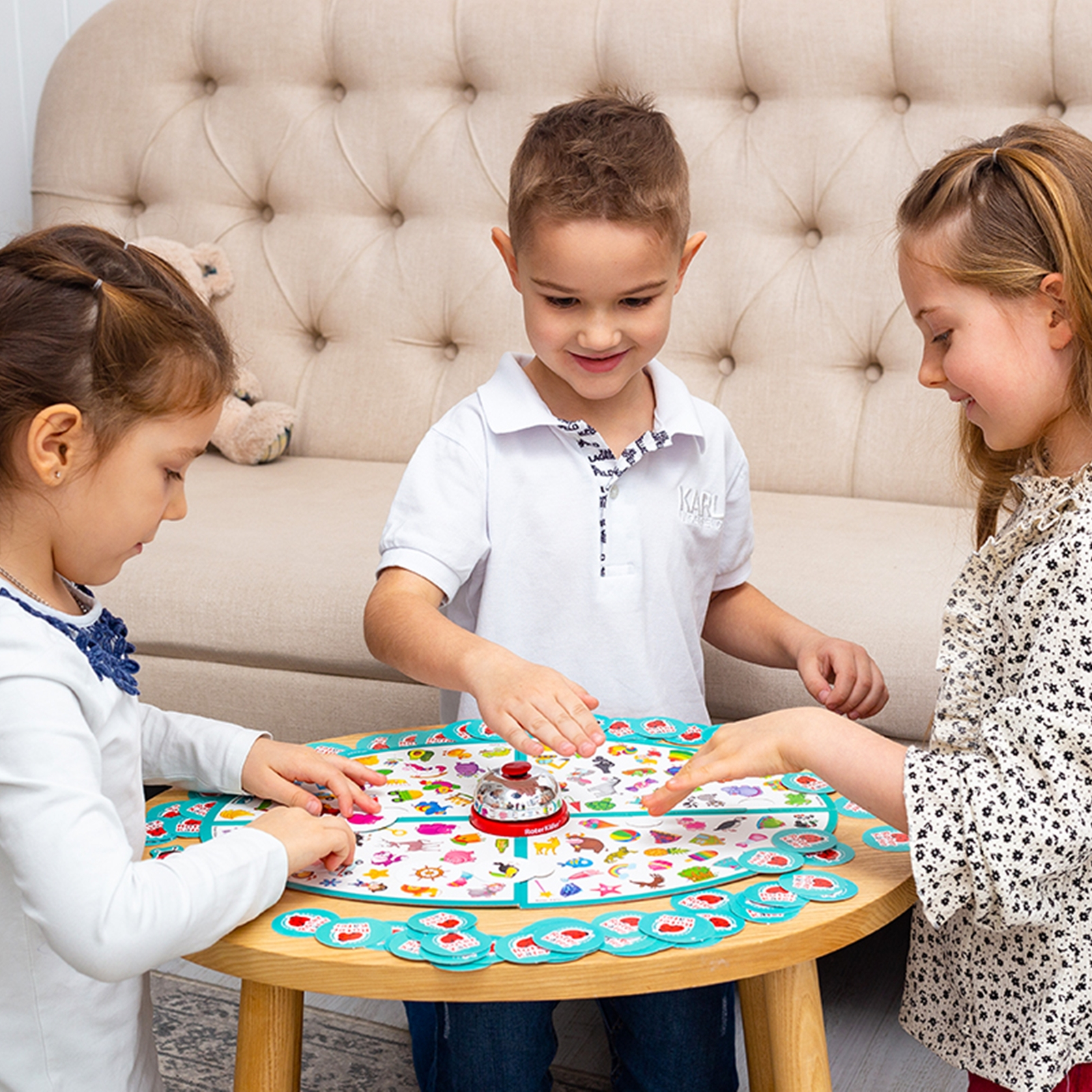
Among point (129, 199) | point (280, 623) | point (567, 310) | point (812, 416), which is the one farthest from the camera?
point (129, 199)

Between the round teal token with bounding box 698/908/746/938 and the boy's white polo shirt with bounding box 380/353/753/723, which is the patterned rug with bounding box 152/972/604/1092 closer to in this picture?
the boy's white polo shirt with bounding box 380/353/753/723

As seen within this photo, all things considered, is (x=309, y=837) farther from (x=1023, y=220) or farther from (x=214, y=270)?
(x=214, y=270)

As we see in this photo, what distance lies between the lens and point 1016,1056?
0.88 metres

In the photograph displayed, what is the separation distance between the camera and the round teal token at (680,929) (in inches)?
28.4

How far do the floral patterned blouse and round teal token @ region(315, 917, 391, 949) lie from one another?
31 cm

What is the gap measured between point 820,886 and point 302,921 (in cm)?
30

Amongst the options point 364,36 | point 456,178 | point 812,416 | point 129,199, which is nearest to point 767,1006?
point 812,416

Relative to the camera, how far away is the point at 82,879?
2.26ft

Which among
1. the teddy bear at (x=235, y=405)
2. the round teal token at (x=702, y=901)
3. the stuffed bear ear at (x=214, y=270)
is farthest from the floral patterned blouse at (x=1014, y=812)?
the stuffed bear ear at (x=214, y=270)

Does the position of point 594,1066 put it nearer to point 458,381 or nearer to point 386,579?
point 386,579

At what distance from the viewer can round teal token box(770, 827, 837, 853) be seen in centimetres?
84

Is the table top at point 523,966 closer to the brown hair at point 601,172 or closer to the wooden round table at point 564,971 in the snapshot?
the wooden round table at point 564,971

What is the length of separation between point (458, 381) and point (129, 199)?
687 millimetres

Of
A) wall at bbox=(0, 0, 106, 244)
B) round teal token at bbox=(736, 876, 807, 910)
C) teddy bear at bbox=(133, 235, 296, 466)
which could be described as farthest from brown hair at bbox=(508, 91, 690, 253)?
wall at bbox=(0, 0, 106, 244)
